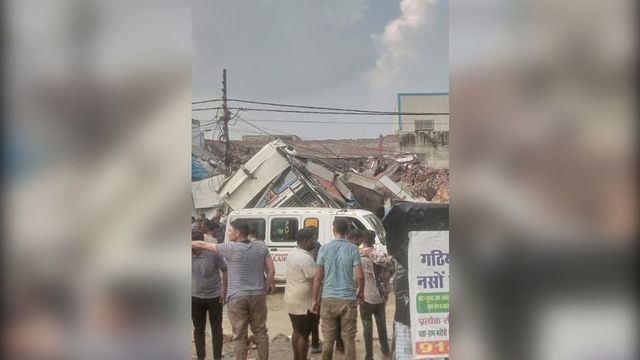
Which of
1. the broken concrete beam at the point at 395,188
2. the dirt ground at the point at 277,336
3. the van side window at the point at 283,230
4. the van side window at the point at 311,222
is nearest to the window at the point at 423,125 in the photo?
the broken concrete beam at the point at 395,188

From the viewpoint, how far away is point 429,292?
3.02 m

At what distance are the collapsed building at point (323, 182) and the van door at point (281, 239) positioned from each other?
0.09 metres

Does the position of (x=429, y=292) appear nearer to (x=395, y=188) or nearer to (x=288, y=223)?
(x=395, y=188)

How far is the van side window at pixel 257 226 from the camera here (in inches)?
114

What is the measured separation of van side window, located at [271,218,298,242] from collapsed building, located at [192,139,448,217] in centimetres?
10

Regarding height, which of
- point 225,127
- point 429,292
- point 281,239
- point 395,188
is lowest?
point 429,292

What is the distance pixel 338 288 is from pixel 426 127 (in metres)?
1.05

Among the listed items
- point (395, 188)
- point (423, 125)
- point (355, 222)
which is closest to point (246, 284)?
point (355, 222)

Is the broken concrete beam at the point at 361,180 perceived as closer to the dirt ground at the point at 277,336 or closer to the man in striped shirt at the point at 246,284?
the man in striped shirt at the point at 246,284
